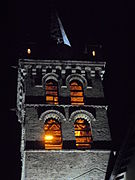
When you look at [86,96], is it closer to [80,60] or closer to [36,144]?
[80,60]

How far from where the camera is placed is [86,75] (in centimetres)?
2322

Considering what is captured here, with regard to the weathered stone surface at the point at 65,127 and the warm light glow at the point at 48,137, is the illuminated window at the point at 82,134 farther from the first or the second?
the warm light glow at the point at 48,137

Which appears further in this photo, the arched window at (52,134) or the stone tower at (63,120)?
the arched window at (52,134)

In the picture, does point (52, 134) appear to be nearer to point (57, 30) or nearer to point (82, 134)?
point (82, 134)

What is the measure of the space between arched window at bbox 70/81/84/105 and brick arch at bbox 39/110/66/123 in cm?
137

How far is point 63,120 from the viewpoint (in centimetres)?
2069

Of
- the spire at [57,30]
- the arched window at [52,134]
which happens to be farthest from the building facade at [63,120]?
the spire at [57,30]

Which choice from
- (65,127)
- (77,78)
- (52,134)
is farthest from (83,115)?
(77,78)

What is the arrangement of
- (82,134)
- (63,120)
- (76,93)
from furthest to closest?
(76,93)
(82,134)
(63,120)

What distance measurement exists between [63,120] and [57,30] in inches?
330

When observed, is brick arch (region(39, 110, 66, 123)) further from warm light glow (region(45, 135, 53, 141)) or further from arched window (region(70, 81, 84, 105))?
arched window (region(70, 81, 84, 105))

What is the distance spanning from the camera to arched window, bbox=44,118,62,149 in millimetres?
19953

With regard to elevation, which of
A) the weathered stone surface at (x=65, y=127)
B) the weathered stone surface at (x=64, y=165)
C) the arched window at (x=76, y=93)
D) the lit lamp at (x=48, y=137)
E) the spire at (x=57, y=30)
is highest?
the spire at (x=57, y=30)

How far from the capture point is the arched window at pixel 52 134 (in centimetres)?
1995
